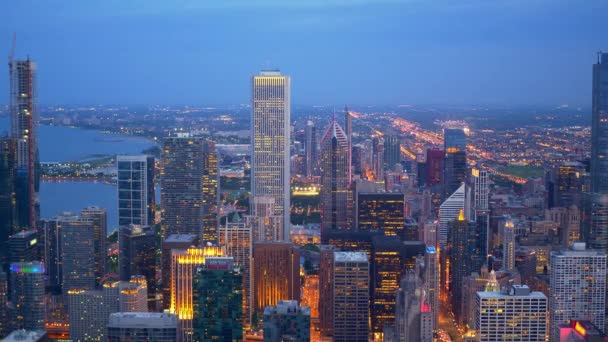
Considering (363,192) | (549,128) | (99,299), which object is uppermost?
(549,128)

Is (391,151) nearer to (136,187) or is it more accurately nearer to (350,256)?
(350,256)

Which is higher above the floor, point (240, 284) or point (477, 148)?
point (477, 148)

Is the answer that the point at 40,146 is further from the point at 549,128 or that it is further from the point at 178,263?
the point at 549,128

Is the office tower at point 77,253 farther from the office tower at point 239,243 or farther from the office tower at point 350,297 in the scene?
the office tower at point 350,297

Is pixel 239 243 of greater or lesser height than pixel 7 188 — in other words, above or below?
below

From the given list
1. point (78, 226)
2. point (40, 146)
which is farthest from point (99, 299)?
point (40, 146)

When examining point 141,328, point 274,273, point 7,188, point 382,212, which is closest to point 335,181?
point 382,212

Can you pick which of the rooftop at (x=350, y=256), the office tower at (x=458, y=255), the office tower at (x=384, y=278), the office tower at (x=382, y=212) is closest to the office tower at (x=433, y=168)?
the office tower at (x=382, y=212)
